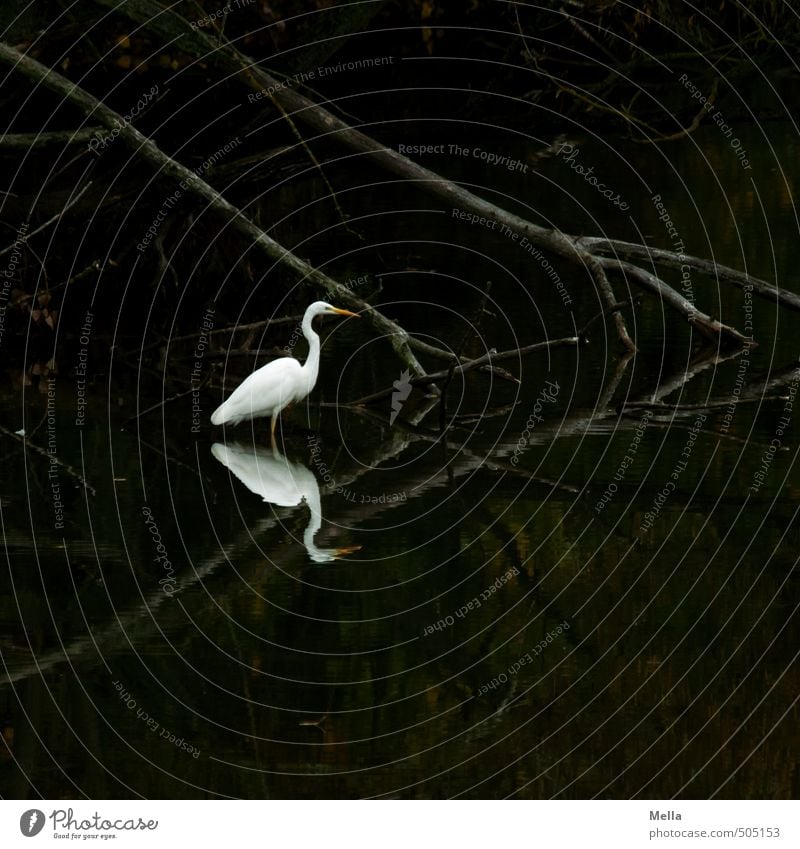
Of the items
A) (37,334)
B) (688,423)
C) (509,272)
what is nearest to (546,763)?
(688,423)

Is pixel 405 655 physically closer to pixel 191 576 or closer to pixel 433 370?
pixel 191 576

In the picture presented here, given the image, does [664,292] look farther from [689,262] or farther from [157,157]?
[157,157]

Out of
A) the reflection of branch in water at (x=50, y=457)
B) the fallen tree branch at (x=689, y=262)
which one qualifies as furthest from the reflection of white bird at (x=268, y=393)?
the fallen tree branch at (x=689, y=262)

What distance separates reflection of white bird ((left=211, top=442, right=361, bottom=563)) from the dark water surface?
0.03m

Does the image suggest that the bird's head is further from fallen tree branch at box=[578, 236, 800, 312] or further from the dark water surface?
fallen tree branch at box=[578, 236, 800, 312]

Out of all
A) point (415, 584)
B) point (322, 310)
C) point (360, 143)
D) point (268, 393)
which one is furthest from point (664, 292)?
point (415, 584)

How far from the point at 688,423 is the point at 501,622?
430cm

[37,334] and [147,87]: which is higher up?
[147,87]

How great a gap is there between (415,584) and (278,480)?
7.51 feet

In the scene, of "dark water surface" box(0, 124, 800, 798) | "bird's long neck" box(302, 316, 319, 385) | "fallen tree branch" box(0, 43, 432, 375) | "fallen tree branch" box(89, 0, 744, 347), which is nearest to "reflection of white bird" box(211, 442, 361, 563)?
"dark water surface" box(0, 124, 800, 798)

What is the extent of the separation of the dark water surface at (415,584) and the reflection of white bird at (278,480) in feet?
0.11

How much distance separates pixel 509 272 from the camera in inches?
743

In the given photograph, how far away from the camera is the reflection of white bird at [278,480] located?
9602mm

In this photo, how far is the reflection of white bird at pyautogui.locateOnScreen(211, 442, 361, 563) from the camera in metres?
A: 9.60
